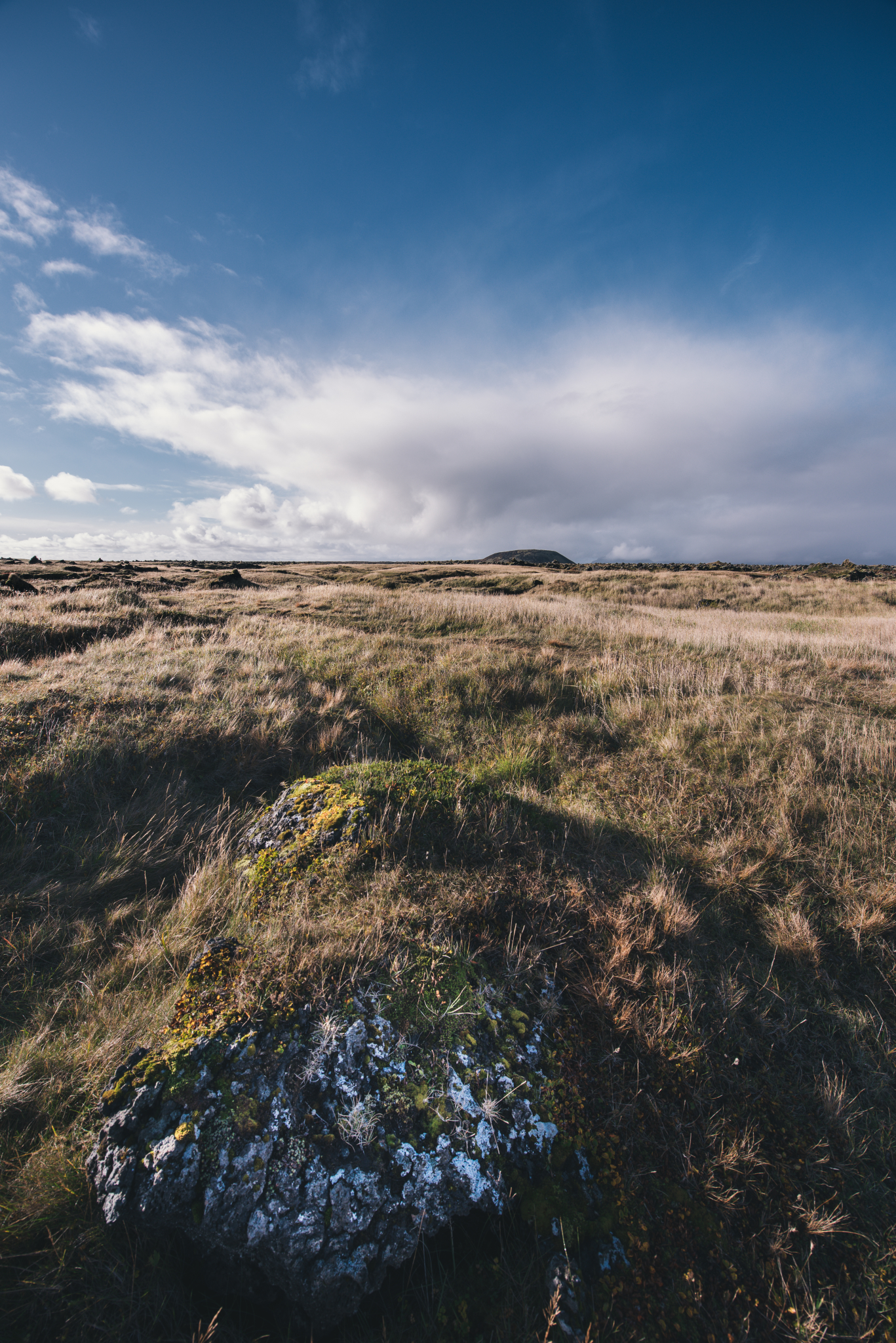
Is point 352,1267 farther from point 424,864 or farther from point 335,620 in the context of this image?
point 335,620

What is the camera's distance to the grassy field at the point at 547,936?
5.95 feet

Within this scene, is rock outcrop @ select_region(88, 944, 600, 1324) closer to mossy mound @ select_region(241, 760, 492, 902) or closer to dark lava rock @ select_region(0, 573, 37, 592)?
mossy mound @ select_region(241, 760, 492, 902)

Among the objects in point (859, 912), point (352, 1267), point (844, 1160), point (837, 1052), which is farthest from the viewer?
point (859, 912)

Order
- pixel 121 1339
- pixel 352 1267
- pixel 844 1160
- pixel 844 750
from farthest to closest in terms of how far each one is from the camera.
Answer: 1. pixel 844 750
2. pixel 844 1160
3. pixel 352 1267
4. pixel 121 1339

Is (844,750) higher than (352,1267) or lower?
higher

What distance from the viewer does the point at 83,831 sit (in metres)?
4.25

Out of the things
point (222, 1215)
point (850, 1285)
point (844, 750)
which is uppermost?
point (844, 750)

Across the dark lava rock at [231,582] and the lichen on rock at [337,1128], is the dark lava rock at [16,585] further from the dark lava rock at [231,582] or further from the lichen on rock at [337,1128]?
the lichen on rock at [337,1128]

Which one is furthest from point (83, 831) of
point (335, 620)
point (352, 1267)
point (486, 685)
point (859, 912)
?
point (335, 620)

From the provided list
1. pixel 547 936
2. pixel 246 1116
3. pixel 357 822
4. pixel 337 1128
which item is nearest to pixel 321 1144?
pixel 337 1128

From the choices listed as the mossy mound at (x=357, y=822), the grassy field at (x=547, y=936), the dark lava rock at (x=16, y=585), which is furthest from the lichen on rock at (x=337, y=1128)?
the dark lava rock at (x=16, y=585)

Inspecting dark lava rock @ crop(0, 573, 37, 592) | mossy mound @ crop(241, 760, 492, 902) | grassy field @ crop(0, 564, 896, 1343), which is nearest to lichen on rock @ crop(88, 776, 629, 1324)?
grassy field @ crop(0, 564, 896, 1343)

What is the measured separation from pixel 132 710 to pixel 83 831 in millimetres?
2196

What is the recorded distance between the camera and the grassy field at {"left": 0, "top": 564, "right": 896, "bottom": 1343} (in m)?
1.81
